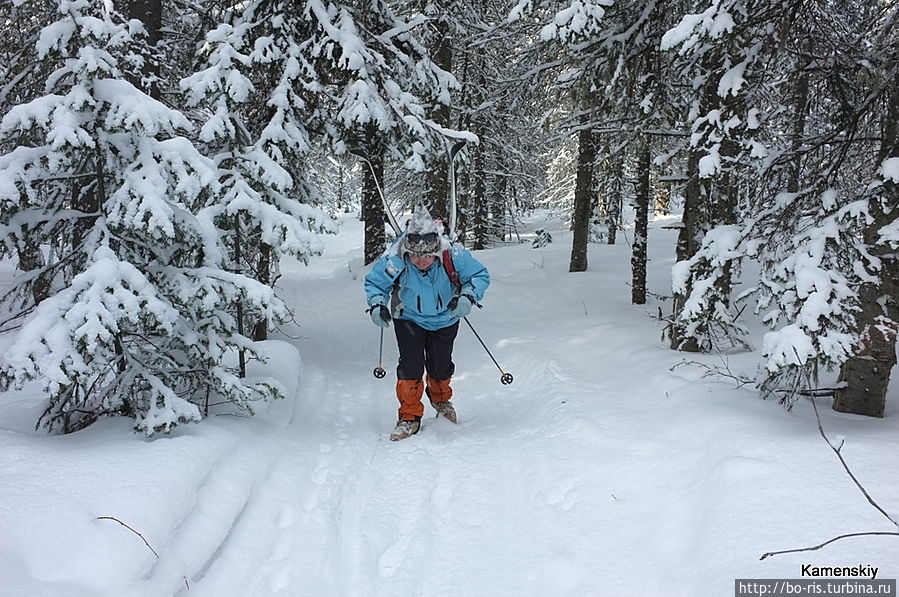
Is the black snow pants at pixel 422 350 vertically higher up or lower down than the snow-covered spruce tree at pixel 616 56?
lower down

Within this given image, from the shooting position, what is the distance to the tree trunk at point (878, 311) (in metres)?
4.70

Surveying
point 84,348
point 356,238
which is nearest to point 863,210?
point 84,348

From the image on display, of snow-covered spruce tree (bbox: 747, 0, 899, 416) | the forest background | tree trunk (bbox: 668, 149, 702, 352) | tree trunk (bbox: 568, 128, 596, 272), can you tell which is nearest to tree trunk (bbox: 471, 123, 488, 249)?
tree trunk (bbox: 568, 128, 596, 272)

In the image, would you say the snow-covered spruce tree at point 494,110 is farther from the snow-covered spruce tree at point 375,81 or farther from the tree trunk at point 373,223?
the tree trunk at point 373,223

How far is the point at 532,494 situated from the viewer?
15.2 ft

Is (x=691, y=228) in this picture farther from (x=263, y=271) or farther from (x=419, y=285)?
(x=263, y=271)

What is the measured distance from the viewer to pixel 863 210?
14.8 feet

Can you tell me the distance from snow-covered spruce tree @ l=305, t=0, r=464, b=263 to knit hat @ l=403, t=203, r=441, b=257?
390 centimetres

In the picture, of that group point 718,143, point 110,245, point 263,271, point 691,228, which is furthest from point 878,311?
point 263,271

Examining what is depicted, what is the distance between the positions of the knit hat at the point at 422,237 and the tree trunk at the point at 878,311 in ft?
12.7

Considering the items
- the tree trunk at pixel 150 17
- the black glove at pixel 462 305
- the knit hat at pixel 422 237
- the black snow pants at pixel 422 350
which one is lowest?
the black snow pants at pixel 422 350

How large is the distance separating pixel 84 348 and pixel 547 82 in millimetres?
11858

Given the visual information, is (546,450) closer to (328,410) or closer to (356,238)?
(328,410)

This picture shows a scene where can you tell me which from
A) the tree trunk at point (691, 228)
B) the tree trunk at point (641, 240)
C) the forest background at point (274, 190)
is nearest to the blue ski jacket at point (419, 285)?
the forest background at point (274, 190)
